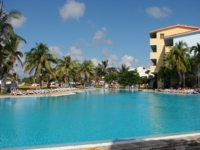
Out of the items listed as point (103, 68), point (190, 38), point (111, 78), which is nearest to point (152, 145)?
point (190, 38)

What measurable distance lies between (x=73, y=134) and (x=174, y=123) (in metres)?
4.83

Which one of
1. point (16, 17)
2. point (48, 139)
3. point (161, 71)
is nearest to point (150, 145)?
point (48, 139)

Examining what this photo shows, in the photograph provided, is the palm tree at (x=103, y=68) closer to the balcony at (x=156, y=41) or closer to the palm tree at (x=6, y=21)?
the balcony at (x=156, y=41)

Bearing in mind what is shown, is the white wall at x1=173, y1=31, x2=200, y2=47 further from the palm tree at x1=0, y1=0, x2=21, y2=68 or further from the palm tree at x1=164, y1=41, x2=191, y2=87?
the palm tree at x1=0, y1=0, x2=21, y2=68

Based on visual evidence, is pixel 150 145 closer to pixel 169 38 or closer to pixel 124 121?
pixel 124 121

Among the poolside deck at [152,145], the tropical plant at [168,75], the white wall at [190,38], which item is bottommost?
the poolside deck at [152,145]

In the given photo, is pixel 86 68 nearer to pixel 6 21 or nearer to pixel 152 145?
pixel 6 21

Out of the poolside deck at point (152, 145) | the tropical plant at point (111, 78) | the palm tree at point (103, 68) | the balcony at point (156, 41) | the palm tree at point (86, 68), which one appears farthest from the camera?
the palm tree at point (103, 68)

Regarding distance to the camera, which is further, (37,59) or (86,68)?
(86,68)

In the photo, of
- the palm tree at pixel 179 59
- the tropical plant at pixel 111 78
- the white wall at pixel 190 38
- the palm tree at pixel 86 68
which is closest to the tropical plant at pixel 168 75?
the palm tree at pixel 179 59

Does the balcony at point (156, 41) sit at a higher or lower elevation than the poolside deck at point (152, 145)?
higher

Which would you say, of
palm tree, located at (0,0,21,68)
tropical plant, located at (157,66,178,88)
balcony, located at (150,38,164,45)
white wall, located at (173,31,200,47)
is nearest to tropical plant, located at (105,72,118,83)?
balcony, located at (150,38,164,45)

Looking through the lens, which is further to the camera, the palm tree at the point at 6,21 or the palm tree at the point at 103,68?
the palm tree at the point at 103,68

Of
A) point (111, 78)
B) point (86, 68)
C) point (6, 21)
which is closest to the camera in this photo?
point (6, 21)
